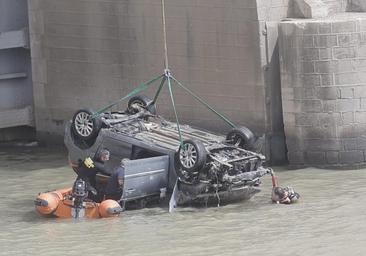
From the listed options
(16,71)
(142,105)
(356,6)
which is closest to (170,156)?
(142,105)

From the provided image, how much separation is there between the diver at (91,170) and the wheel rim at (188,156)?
1.38m

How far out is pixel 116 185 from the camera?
16.9 meters

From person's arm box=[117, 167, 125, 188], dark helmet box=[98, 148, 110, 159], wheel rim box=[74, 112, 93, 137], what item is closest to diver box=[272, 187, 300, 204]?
person's arm box=[117, 167, 125, 188]

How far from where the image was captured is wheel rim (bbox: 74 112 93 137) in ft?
59.0

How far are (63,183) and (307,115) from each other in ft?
16.2

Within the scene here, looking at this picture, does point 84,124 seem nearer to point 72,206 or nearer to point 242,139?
point 72,206

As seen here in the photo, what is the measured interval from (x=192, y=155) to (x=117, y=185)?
1334 millimetres

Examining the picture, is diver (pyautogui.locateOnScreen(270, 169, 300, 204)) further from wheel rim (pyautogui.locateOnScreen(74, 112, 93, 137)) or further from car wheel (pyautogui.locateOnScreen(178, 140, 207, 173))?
wheel rim (pyautogui.locateOnScreen(74, 112, 93, 137))

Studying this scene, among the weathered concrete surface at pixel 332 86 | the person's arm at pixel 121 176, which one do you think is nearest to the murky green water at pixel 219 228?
the person's arm at pixel 121 176

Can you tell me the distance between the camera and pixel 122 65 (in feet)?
77.2

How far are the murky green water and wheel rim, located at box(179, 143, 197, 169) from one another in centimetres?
84

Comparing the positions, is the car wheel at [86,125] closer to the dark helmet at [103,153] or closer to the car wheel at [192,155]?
the dark helmet at [103,153]

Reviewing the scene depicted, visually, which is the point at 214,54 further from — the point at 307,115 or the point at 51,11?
the point at 51,11

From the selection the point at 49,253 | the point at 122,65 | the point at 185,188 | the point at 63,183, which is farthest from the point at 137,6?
the point at 49,253
